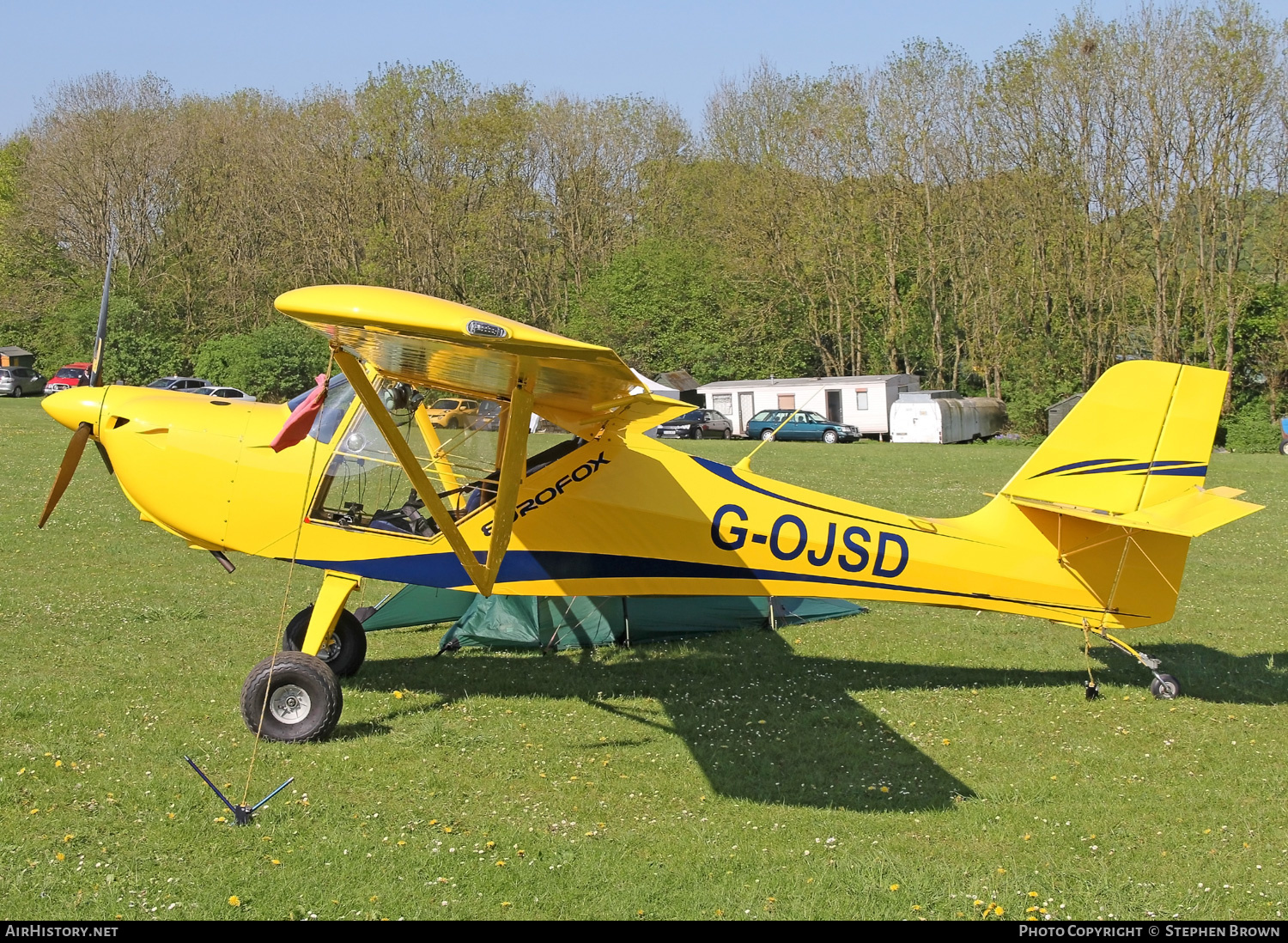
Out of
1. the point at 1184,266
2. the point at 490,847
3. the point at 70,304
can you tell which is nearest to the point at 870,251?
the point at 1184,266

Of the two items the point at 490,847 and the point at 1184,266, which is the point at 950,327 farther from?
the point at 490,847

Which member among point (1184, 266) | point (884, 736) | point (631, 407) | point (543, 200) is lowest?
point (884, 736)

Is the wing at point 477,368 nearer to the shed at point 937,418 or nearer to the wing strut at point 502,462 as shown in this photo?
the wing strut at point 502,462

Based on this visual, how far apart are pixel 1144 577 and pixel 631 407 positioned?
449cm

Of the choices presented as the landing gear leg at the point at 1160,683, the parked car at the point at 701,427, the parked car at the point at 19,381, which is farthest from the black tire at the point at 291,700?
the parked car at the point at 19,381

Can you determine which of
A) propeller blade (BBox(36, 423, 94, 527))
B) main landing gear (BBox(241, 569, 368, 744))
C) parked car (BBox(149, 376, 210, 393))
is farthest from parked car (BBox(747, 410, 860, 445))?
main landing gear (BBox(241, 569, 368, 744))

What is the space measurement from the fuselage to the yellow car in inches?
25.3

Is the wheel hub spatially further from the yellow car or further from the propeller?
the yellow car

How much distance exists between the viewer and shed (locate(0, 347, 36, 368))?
184 feet

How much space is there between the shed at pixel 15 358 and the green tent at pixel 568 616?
177ft

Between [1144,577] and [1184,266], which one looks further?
[1184,266]

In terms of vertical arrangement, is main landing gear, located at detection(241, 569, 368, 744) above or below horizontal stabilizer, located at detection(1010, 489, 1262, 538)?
below

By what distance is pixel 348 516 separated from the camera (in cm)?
810

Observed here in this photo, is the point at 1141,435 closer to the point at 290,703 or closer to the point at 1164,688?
the point at 1164,688
